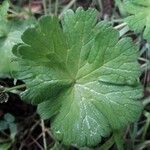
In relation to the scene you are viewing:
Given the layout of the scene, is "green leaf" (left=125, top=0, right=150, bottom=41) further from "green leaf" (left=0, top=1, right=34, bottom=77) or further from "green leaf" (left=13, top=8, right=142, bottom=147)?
"green leaf" (left=0, top=1, right=34, bottom=77)

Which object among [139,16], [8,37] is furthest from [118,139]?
[8,37]

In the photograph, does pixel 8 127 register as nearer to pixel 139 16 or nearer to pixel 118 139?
pixel 118 139

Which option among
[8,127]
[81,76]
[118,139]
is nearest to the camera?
[81,76]

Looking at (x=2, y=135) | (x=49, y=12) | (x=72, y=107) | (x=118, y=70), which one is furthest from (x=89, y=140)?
(x=49, y=12)

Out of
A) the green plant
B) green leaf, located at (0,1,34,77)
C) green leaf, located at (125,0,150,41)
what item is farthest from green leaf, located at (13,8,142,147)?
the green plant

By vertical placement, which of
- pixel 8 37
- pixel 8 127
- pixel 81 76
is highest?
pixel 8 37

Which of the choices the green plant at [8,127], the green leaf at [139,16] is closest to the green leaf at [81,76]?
the green leaf at [139,16]
